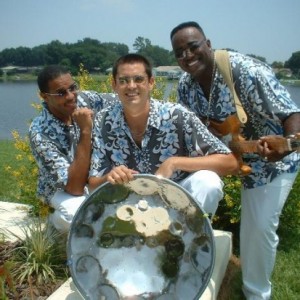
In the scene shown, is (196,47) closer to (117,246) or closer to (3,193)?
(117,246)

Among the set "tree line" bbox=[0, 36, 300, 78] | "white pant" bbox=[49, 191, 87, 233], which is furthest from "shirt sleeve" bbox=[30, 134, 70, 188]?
"tree line" bbox=[0, 36, 300, 78]

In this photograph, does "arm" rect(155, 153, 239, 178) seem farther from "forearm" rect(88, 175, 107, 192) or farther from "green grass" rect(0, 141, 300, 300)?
"green grass" rect(0, 141, 300, 300)

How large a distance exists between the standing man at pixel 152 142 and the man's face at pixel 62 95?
381mm

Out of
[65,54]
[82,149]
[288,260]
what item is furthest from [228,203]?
[65,54]

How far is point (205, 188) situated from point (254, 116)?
535mm

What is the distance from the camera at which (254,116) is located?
93.3 inches

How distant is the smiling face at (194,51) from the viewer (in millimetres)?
2400

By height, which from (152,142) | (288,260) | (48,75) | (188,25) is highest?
(188,25)

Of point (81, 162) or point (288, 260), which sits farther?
point (288, 260)

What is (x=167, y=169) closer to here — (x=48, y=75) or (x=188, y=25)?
(x=188, y=25)

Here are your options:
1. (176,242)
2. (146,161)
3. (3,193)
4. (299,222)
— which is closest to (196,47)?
(146,161)

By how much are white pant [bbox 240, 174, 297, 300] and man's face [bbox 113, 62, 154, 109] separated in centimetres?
87

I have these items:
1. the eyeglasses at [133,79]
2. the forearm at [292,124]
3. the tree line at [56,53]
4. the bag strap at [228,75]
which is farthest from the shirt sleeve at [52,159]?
the tree line at [56,53]

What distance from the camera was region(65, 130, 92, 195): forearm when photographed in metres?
2.54
